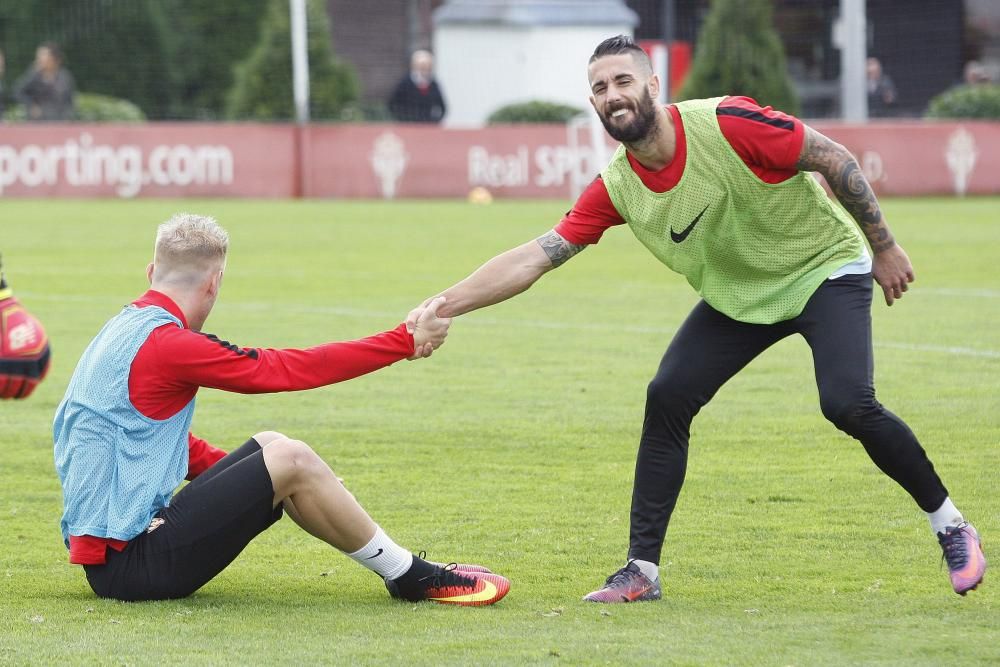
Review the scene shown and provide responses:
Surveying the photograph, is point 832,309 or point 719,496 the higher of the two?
point 832,309

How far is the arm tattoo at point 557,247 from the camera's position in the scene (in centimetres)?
594

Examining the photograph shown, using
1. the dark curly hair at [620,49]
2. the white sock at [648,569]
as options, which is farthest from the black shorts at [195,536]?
the dark curly hair at [620,49]

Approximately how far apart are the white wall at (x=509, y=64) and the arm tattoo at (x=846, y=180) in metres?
30.3

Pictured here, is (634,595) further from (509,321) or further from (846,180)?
(509,321)

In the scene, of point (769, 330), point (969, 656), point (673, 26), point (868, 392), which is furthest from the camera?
point (673, 26)

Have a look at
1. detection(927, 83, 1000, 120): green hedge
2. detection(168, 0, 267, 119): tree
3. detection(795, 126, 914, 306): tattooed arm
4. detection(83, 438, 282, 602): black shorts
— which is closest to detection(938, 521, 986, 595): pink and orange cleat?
detection(795, 126, 914, 306): tattooed arm

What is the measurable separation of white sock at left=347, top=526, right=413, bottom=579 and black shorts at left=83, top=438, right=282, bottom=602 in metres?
0.31

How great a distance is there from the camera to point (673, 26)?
141 ft

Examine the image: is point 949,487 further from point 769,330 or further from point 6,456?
point 6,456

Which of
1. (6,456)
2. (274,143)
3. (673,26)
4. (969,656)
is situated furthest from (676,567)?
(673,26)

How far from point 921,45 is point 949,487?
37.6m

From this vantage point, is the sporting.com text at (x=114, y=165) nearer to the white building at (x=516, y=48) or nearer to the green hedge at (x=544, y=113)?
the green hedge at (x=544, y=113)

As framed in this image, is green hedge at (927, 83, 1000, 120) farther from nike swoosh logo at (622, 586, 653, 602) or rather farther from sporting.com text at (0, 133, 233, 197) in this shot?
nike swoosh logo at (622, 586, 653, 602)

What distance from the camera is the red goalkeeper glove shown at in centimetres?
786
